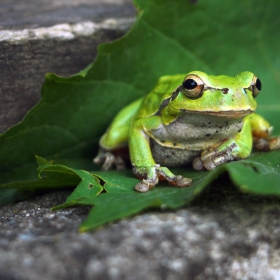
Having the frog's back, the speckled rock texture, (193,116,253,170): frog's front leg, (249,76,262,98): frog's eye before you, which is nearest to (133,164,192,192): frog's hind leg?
the speckled rock texture

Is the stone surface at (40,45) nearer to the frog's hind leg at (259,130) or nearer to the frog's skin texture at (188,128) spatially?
the frog's skin texture at (188,128)

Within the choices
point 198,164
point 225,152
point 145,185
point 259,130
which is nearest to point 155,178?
point 145,185

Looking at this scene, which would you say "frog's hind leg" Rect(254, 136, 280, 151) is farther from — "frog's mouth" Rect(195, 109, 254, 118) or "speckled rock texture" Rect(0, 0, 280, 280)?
"speckled rock texture" Rect(0, 0, 280, 280)

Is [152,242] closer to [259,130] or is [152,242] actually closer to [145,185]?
[145,185]

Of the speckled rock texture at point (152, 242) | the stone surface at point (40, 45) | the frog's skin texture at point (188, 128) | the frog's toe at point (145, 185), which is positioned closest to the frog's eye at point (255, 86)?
the frog's skin texture at point (188, 128)

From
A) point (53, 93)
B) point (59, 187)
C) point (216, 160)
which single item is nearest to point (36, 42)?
point (53, 93)
